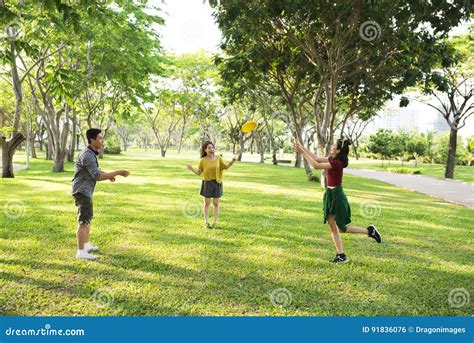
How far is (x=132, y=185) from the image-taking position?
16.2 m

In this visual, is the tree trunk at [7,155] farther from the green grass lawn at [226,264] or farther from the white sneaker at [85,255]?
the white sneaker at [85,255]

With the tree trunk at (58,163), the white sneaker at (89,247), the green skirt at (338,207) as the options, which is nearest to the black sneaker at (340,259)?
the green skirt at (338,207)

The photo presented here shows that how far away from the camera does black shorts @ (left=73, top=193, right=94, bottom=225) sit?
5961 mm

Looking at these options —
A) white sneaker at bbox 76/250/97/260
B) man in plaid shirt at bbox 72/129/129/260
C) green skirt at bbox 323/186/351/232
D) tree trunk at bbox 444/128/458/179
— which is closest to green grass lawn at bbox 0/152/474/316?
white sneaker at bbox 76/250/97/260

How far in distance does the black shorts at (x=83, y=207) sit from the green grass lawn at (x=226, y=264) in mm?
657

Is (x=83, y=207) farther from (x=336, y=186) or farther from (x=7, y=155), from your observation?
(x=7, y=155)

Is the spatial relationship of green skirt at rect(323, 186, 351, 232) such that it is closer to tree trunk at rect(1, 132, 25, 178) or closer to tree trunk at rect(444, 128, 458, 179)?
tree trunk at rect(1, 132, 25, 178)

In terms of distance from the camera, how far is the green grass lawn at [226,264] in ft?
15.3

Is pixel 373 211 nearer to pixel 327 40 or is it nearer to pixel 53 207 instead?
pixel 327 40

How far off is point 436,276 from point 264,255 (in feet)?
8.69

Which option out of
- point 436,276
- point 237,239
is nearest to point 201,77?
point 237,239

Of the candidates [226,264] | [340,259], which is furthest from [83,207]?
[340,259]

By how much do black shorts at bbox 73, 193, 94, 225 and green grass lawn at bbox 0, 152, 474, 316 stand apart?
0.66m

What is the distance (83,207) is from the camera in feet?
19.7
